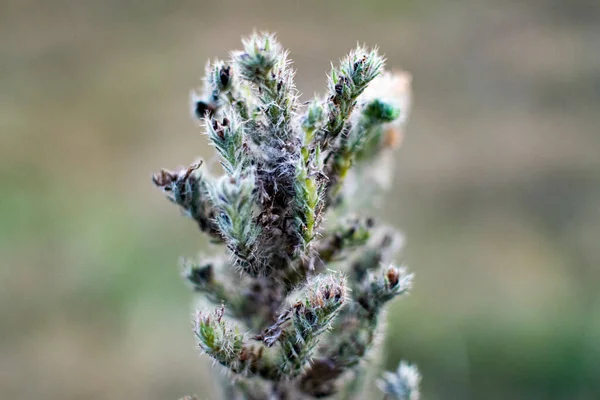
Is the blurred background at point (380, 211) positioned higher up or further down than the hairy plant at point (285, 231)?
higher up

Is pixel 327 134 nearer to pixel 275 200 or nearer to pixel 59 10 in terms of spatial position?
pixel 275 200

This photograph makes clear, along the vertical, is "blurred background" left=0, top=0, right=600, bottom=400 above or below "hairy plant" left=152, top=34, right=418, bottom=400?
above

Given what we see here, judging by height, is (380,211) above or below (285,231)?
above

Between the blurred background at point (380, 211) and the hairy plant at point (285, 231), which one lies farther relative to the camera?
the blurred background at point (380, 211)

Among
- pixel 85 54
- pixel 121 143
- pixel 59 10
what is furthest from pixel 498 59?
pixel 59 10

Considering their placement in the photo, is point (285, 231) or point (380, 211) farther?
point (380, 211)
